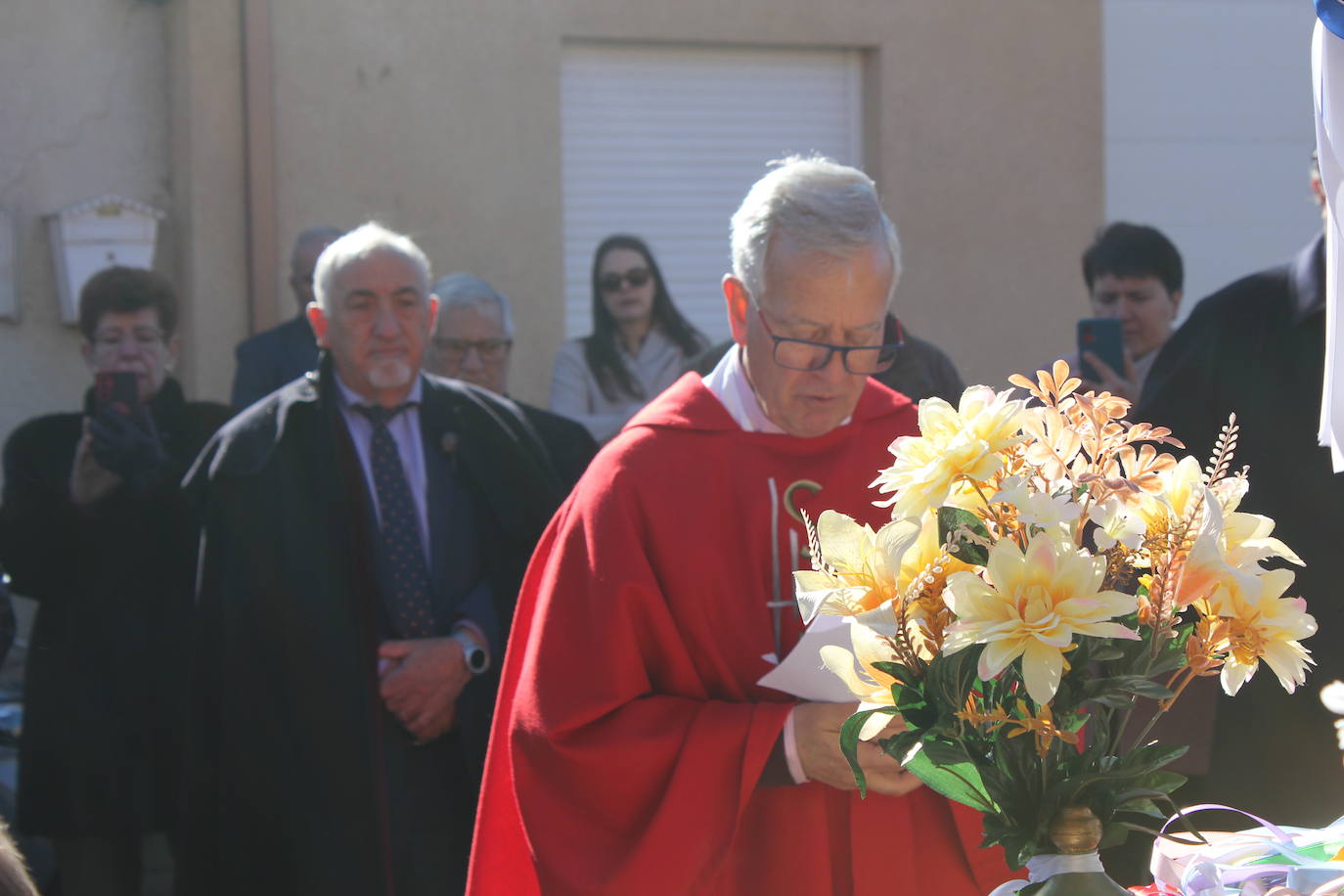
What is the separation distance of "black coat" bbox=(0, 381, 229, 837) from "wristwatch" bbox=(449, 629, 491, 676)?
1.19 metres

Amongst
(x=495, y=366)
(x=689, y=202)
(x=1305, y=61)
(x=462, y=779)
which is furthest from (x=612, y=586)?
(x=1305, y=61)

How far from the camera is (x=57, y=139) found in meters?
7.14

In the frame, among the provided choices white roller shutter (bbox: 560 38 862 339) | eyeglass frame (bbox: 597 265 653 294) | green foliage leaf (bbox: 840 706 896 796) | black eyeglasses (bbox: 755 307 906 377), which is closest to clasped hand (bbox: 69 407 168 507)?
eyeglass frame (bbox: 597 265 653 294)

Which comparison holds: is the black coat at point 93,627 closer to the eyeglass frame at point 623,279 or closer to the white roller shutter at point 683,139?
the eyeglass frame at point 623,279

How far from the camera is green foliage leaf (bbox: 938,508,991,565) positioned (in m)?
1.84

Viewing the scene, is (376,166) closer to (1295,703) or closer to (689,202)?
(689,202)

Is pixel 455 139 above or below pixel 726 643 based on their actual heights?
above

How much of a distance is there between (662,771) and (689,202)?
569 centimetres

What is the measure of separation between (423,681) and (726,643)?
60.1 inches

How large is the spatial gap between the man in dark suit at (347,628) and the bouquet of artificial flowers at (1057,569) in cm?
246

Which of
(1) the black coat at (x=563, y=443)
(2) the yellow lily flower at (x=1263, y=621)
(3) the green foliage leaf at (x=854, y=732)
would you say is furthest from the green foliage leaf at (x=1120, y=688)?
(1) the black coat at (x=563, y=443)

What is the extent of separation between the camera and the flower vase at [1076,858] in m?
1.85

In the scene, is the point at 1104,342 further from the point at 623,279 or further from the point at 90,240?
the point at 90,240

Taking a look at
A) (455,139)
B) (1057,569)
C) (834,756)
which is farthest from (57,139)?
(1057,569)
